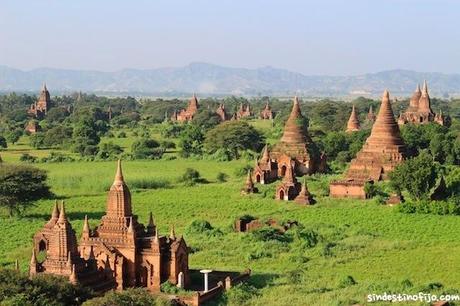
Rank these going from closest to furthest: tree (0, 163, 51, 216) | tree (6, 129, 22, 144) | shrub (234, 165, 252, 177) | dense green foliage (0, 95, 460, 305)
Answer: dense green foliage (0, 95, 460, 305) → tree (0, 163, 51, 216) → shrub (234, 165, 252, 177) → tree (6, 129, 22, 144)

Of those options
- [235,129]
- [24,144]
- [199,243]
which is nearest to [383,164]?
[199,243]

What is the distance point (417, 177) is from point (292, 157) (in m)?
15.4

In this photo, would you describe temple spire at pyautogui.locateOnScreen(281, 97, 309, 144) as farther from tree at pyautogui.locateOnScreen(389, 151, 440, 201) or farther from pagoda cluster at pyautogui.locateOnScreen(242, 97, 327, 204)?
tree at pyautogui.locateOnScreen(389, 151, 440, 201)

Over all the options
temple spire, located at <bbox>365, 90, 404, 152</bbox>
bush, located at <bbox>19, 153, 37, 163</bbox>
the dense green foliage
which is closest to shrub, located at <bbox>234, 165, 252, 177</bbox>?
the dense green foliage

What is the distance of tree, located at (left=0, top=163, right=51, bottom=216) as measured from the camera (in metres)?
48.3

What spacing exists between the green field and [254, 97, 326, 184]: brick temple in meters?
2.30

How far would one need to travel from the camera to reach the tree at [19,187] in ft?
158

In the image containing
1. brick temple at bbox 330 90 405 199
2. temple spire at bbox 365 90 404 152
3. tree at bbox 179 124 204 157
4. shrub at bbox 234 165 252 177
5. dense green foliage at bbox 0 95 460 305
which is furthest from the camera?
tree at bbox 179 124 204 157

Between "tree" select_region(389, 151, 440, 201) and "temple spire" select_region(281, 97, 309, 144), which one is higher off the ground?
"temple spire" select_region(281, 97, 309, 144)

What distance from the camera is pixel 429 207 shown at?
4734cm

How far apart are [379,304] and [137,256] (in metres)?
9.92

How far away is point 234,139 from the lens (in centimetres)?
8400

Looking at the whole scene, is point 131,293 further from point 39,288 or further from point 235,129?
point 235,129

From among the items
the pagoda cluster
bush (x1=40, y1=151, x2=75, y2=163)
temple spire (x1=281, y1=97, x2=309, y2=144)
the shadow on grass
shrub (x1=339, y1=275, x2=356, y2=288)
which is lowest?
the shadow on grass
